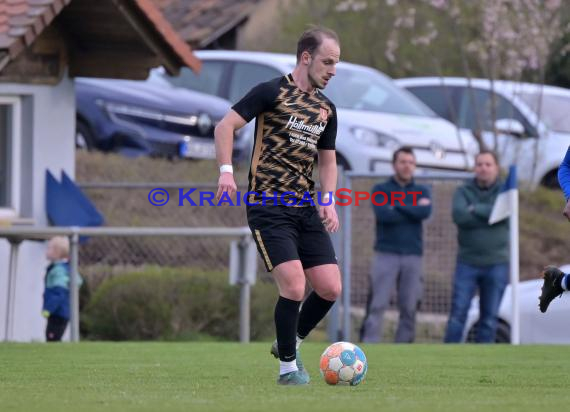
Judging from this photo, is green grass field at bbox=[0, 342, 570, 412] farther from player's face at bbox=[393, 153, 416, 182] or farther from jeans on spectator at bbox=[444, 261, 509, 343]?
player's face at bbox=[393, 153, 416, 182]

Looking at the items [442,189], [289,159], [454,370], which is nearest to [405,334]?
[442,189]

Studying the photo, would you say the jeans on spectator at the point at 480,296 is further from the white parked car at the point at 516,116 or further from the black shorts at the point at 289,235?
the black shorts at the point at 289,235

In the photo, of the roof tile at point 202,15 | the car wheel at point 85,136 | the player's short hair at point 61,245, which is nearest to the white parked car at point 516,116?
the car wheel at point 85,136

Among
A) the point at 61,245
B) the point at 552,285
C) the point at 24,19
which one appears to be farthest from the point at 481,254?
the point at 24,19

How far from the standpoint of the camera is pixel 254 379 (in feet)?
29.2

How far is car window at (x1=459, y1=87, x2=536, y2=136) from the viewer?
20686mm

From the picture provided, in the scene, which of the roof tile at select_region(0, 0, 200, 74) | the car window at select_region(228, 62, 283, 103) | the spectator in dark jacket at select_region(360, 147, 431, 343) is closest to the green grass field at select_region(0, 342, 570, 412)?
the spectator in dark jacket at select_region(360, 147, 431, 343)

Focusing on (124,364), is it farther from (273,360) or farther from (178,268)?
(178,268)

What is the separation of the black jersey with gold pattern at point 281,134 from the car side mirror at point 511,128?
40.4ft

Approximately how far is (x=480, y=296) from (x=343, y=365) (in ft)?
21.4

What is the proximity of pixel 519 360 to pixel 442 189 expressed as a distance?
558 centimetres

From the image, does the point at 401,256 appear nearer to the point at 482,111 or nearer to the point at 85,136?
the point at 85,136

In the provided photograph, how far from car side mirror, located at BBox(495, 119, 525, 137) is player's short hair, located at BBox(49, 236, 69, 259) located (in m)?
7.89

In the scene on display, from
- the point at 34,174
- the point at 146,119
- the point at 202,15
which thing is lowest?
the point at 34,174
